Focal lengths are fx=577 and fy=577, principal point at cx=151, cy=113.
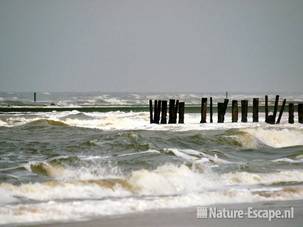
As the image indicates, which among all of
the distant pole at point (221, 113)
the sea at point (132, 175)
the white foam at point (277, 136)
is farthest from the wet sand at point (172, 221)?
the distant pole at point (221, 113)

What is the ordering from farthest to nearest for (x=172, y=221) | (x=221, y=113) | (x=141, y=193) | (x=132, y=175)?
(x=221, y=113)
(x=132, y=175)
(x=141, y=193)
(x=172, y=221)

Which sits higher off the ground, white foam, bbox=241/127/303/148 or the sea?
the sea

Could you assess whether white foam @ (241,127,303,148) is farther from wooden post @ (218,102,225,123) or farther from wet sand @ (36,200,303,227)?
wet sand @ (36,200,303,227)

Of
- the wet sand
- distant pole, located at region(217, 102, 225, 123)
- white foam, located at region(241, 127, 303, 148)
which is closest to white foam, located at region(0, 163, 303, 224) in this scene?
the wet sand

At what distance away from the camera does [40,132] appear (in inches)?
936

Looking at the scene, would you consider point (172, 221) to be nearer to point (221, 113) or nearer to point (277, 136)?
point (277, 136)

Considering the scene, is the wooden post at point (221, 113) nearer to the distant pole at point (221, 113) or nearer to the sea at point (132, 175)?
the distant pole at point (221, 113)

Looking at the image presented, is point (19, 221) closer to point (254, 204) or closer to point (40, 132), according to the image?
point (254, 204)

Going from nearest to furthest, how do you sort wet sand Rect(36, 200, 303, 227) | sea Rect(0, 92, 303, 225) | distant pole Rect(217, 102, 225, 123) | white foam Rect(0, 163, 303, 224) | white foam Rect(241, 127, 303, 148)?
wet sand Rect(36, 200, 303, 227), white foam Rect(0, 163, 303, 224), sea Rect(0, 92, 303, 225), white foam Rect(241, 127, 303, 148), distant pole Rect(217, 102, 225, 123)

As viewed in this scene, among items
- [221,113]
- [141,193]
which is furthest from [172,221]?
[221,113]

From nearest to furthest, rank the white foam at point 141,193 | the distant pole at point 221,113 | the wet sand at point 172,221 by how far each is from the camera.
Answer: the wet sand at point 172,221
the white foam at point 141,193
the distant pole at point 221,113

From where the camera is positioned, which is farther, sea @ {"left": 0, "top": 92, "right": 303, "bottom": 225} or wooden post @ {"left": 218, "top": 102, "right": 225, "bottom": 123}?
wooden post @ {"left": 218, "top": 102, "right": 225, "bottom": 123}

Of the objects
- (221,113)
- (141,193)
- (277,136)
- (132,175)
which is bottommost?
(277,136)

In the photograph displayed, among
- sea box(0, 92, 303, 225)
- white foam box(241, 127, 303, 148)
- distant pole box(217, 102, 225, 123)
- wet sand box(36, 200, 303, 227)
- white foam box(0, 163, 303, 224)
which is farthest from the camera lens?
distant pole box(217, 102, 225, 123)
